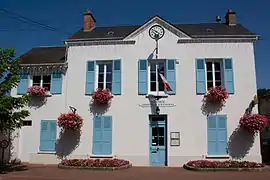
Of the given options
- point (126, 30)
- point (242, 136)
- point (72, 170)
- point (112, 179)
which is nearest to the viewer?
point (112, 179)

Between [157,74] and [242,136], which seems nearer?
[242,136]

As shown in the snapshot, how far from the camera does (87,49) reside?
1251cm

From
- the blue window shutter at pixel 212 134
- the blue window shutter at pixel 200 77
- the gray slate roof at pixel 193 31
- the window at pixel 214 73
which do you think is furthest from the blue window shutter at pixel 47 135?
the window at pixel 214 73

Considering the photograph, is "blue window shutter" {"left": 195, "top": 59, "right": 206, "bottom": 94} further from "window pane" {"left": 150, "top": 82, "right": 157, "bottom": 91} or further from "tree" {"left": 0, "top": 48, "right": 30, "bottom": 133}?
"tree" {"left": 0, "top": 48, "right": 30, "bottom": 133}

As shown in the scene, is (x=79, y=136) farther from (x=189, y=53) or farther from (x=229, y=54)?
(x=229, y=54)

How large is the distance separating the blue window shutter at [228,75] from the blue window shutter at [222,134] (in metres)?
1.28

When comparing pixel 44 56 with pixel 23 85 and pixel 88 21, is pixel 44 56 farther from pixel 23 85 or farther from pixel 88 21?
pixel 88 21

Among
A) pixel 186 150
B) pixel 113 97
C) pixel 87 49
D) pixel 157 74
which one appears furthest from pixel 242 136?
pixel 87 49

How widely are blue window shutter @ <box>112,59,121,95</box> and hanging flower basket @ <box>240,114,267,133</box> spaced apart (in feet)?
18.3

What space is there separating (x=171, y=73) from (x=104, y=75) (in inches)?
125

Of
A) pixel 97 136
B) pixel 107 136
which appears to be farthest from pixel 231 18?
pixel 97 136

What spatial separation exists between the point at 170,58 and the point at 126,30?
131 inches

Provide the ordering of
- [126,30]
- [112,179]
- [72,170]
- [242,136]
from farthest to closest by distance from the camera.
Answer: 1. [126,30]
2. [242,136]
3. [72,170]
4. [112,179]

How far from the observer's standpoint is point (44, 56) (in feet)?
44.9
